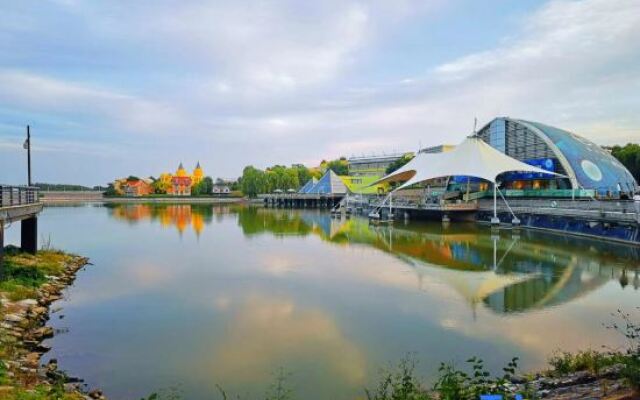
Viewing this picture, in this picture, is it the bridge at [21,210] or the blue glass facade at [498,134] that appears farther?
the blue glass facade at [498,134]

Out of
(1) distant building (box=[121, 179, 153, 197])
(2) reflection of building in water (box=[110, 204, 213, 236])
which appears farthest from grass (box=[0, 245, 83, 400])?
(1) distant building (box=[121, 179, 153, 197])

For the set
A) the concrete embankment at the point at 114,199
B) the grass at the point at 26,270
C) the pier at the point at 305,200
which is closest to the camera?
the grass at the point at 26,270

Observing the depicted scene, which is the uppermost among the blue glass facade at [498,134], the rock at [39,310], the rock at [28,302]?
the blue glass facade at [498,134]

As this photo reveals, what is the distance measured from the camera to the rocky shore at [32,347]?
19.8 feet

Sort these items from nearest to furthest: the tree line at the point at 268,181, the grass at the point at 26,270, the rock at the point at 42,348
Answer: the rock at the point at 42,348 < the grass at the point at 26,270 < the tree line at the point at 268,181

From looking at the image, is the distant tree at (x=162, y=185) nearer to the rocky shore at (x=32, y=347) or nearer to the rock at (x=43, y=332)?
the rocky shore at (x=32, y=347)

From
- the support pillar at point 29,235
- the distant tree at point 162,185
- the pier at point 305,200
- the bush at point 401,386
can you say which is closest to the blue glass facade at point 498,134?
the pier at point 305,200

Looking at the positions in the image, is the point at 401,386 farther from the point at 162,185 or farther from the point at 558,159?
the point at 162,185

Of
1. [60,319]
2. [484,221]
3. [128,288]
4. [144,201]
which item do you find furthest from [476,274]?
[144,201]

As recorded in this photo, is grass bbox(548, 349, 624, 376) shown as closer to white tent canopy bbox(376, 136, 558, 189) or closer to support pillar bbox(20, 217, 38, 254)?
support pillar bbox(20, 217, 38, 254)

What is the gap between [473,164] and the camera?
111 ft

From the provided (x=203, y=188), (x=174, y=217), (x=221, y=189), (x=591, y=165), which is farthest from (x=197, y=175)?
(x=591, y=165)

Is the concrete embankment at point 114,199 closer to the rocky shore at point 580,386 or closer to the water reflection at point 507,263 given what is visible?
the water reflection at point 507,263

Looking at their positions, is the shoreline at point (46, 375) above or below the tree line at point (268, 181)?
below
